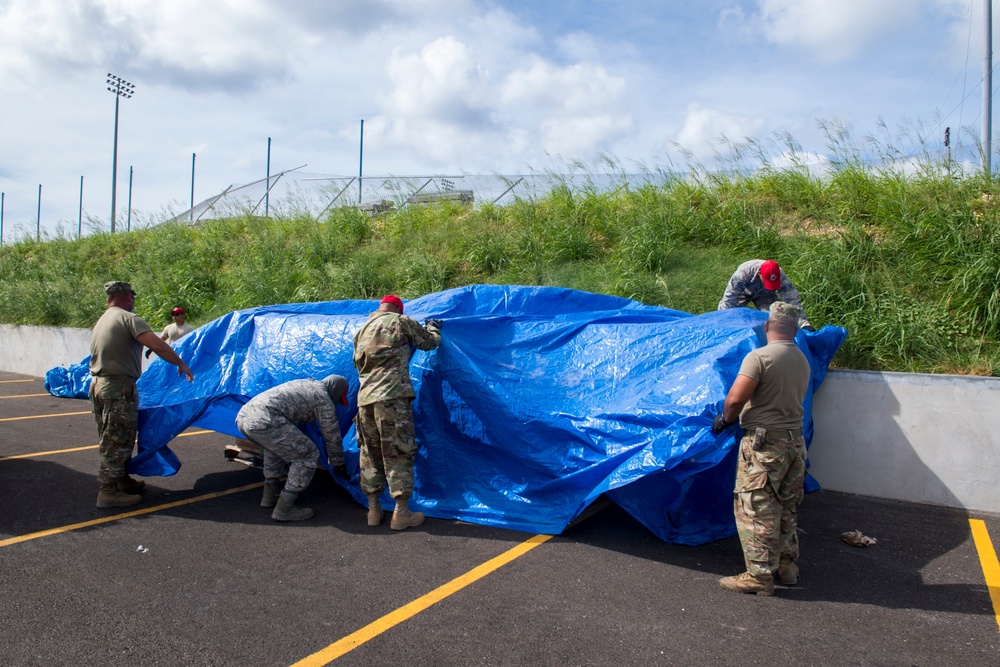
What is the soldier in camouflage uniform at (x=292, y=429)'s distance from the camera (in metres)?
4.91

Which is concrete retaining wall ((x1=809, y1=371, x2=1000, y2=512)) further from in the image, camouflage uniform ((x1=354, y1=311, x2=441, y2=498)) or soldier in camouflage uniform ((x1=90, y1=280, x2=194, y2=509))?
soldier in camouflage uniform ((x1=90, y1=280, x2=194, y2=509))

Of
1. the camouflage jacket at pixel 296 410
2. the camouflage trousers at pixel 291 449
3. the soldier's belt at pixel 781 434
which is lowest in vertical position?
the camouflage trousers at pixel 291 449

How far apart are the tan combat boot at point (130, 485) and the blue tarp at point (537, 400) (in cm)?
15

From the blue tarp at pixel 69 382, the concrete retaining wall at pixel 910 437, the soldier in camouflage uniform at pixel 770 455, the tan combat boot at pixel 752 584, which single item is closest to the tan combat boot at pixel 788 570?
the soldier in camouflage uniform at pixel 770 455

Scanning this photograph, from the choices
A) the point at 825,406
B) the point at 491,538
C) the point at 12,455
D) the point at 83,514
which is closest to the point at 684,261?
the point at 825,406

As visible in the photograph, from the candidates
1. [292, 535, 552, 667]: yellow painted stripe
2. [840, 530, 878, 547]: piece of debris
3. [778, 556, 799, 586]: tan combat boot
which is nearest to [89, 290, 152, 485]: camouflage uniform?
[292, 535, 552, 667]: yellow painted stripe

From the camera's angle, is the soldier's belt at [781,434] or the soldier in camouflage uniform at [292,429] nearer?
the soldier's belt at [781,434]

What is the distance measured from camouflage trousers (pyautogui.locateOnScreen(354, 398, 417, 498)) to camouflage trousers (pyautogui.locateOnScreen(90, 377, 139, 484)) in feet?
6.40

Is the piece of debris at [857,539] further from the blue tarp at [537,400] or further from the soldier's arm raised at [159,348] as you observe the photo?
the soldier's arm raised at [159,348]

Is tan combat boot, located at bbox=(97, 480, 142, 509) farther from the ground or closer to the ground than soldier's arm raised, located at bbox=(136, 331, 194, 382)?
closer to the ground

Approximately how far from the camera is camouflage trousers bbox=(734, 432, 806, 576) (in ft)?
12.2

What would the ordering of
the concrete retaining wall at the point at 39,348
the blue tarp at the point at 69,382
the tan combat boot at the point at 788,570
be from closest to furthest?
the tan combat boot at the point at 788,570
the blue tarp at the point at 69,382
the concrete retaining wall at the point at 39,348

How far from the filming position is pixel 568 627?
10.9 ft

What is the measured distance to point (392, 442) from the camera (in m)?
4.71
